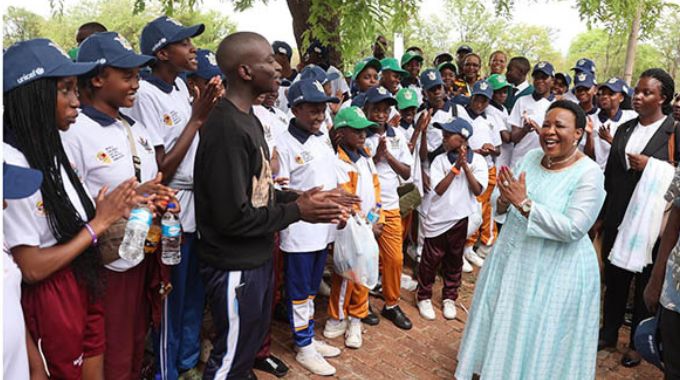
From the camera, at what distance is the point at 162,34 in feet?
10.5

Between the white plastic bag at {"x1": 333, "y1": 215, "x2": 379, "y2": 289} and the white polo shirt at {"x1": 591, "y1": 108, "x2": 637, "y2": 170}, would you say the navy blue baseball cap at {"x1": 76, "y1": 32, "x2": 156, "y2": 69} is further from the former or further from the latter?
the white polo shirt at {"x1": 591, "y1": 108, "x2": 637, "y2": 170}

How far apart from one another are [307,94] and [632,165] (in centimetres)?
262

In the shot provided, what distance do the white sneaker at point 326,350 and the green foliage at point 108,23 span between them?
16.5 meters

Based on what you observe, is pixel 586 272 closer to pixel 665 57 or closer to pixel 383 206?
pixel 383 206

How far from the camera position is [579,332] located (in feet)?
10.2

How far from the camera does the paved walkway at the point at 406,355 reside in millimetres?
3863

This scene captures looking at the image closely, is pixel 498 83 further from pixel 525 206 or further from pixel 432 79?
pixel 525 206

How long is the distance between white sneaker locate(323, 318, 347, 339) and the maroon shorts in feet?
7.27

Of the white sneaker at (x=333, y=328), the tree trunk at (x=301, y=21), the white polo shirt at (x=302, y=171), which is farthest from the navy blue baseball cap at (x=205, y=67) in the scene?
the tree trunk at (x=301, y=21)

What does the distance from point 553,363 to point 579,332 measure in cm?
25

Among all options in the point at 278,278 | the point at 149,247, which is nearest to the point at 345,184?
the point at 278,278

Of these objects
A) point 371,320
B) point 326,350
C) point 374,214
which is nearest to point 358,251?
point 374,214

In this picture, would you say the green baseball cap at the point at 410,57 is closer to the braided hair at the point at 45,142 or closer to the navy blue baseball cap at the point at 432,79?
the navy blue baseball cap at the point at 432,79

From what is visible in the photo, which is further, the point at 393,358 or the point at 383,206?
the point at 383,206
